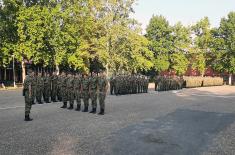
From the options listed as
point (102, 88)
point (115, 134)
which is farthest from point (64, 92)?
point (115, 134)

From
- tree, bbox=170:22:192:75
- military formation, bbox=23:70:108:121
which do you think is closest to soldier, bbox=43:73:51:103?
military formation, bbox=23:70:108:121

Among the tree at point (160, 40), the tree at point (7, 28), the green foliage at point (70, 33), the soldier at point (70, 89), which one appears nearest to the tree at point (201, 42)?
the tree at point (160, 40)

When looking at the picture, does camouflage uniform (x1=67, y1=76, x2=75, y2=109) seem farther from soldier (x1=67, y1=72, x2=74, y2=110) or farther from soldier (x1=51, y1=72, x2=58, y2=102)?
soldier (x1=51, y1=72, x2=58, y2=102)

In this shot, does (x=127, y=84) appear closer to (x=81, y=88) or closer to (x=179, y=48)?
(x=81, y=88)

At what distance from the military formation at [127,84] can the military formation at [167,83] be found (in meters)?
4.12

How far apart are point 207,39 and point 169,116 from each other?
5906cm

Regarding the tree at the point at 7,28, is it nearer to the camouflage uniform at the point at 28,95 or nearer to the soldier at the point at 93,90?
the soldier at the point at 93,90

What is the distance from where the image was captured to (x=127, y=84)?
2756 cm

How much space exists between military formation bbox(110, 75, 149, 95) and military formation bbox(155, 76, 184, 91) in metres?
4.12

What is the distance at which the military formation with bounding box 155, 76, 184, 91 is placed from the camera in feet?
112

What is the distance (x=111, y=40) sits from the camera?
132 ft

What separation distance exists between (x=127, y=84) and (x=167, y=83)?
345 inches

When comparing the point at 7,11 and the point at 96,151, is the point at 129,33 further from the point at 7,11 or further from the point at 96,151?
the point at 96,151

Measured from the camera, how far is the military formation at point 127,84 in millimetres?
26359
